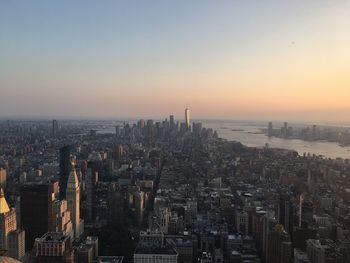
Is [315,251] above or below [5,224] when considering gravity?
below

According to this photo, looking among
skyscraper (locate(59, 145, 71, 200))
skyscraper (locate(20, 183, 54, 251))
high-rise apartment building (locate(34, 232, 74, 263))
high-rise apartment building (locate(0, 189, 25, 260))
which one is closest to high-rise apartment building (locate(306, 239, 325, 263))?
high-rise apartment building (locate(34, 232, 74, 263))

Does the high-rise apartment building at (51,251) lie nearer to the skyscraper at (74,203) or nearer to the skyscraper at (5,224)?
the skyscraper at (5,224)

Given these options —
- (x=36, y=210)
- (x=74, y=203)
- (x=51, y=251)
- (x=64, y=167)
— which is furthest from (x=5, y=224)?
(x=64, y=167)

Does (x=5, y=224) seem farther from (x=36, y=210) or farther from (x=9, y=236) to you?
(x=36, y=210)

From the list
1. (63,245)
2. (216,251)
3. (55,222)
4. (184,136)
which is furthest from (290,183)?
(184,136)

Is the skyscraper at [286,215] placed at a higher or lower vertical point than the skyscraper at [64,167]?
lower

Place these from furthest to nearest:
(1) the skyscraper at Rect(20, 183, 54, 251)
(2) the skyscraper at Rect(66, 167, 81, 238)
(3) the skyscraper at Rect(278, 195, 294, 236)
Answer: (2) the skyscraper at Rect(66, 167, 81, 238) < (3) the skyscraper at Rect(278, 195, 294, 236) < (1) the skyscraper at Rect(20, 183, 54, 251)

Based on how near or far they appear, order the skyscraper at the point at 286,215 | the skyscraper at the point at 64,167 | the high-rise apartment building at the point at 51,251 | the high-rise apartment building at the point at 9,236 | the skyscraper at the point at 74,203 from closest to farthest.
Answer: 1. the high-rise apartment building at the point at 51,251
2. the high-rise apartment building at the point at 9,236
3. the skyscraper at the point at 286,215
4. the skyscraper at the point at 74,203
5. the skyscraper at the point at 64,167

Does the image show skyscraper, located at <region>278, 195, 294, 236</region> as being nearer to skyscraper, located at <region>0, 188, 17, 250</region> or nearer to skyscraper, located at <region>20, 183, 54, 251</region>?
skyscraper, located at <region>20, 183, 54, 251</region>

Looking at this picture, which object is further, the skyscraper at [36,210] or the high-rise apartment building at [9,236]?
the skyscraper at [36,210]

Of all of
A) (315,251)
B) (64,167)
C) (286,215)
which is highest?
(64,167)

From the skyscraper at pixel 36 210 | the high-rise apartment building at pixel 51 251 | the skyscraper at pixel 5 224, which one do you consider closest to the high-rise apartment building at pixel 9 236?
the skyscraper at pixel 5 224

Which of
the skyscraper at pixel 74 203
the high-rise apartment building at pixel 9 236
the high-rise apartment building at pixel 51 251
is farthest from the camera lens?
the skyscraper at pixel 74 203
